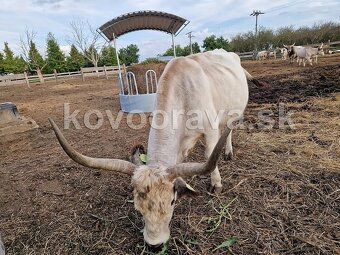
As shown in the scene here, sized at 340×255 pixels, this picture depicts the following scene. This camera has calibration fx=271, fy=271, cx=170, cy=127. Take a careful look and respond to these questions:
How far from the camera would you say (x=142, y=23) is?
10352mm

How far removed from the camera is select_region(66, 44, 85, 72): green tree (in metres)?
54.4

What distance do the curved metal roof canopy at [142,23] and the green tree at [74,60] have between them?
4778cm

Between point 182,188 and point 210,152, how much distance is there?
1.06 metres

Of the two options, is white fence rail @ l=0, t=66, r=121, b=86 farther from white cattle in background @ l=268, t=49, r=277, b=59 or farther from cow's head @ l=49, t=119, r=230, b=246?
cow's head @ l=49, t=119, r=230, b=246

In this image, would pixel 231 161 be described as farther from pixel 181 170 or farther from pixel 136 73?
pixel 136 73

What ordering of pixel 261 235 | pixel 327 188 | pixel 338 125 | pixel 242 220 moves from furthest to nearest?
1. pixel 338 125
2. pixel 327 188
3. pixel 242 220
4. pixel 261 235

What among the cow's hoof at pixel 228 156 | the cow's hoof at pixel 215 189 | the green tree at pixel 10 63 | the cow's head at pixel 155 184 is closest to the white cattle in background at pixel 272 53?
the cow's hoof at pixel 228 156

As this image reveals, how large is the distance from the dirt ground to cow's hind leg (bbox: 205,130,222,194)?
0.42ft

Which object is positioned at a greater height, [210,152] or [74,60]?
[74,60]

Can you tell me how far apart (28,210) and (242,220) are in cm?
293

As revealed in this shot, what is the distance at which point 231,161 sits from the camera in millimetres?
4820

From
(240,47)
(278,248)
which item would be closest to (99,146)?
(278,248)

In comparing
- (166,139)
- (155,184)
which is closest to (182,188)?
(155,184)

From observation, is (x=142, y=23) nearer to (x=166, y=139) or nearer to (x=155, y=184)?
(x=166, y=139)
